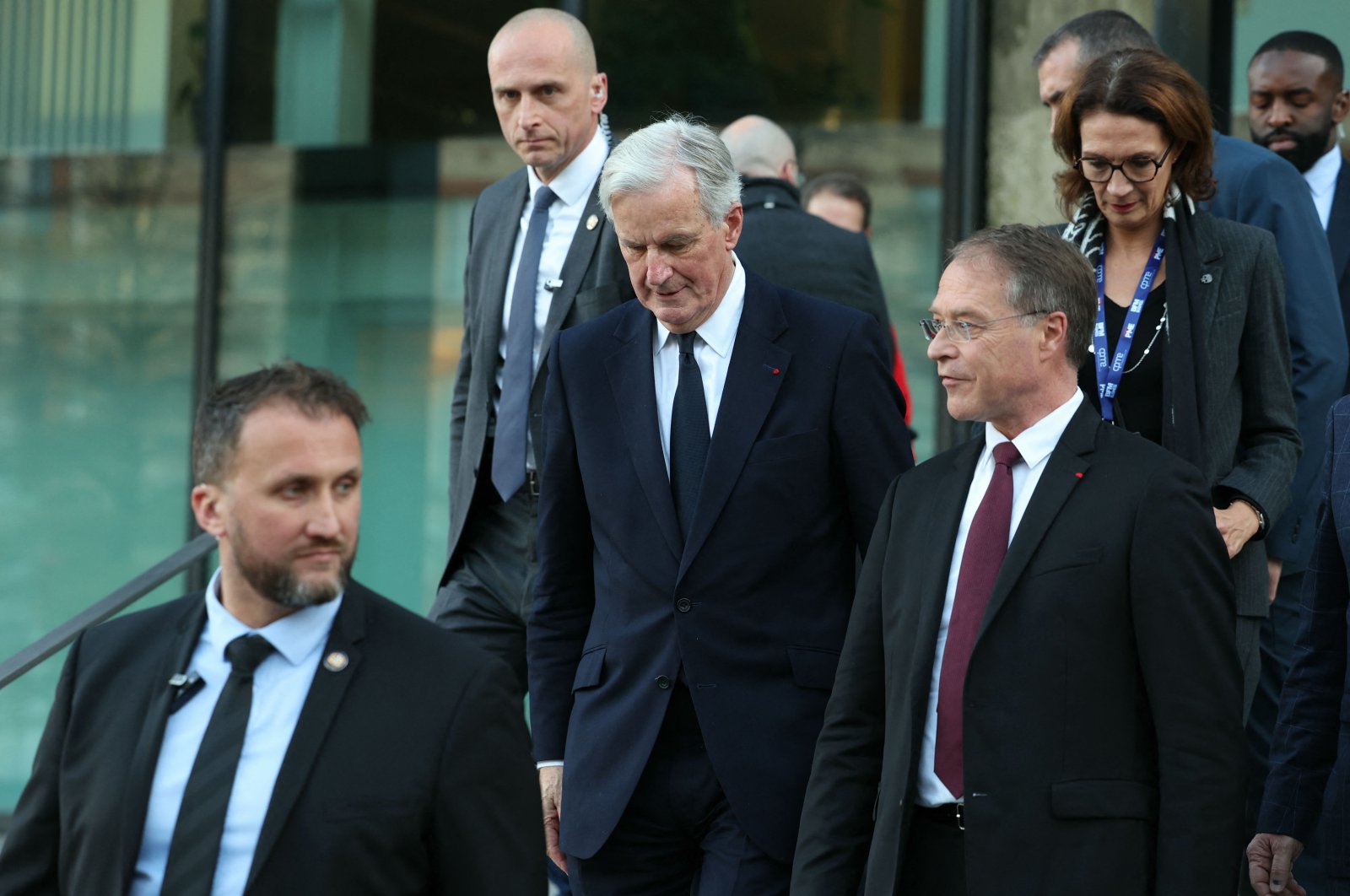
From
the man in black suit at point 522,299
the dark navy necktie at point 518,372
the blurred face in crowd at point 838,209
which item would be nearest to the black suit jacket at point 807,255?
the man in black suit at point 522,299

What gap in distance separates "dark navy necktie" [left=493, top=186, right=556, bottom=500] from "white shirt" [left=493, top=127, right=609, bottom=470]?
0.02 meters

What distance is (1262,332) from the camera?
4.31 m

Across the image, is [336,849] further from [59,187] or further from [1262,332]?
[59,187]

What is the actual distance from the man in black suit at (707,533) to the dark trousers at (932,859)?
1.34 ft

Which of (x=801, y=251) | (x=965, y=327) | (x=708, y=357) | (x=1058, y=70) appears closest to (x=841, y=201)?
(x=801, y=251)

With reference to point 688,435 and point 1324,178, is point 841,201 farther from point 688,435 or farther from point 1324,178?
point 688,435

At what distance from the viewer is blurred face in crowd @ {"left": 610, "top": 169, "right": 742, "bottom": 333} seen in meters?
3.99

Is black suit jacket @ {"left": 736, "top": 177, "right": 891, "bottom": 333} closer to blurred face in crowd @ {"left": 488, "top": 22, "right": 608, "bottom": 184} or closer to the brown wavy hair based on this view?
blurred face in crowd @ {"left": 488, "top": 22, "right": 608, "bottom": 184}

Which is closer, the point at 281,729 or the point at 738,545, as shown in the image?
the point at 281,729

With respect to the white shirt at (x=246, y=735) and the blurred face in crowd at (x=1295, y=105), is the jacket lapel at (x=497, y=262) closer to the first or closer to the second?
the white shirt at (x=246, y=735)

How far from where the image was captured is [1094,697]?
11.2 feet

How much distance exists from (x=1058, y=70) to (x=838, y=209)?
2.27 metres

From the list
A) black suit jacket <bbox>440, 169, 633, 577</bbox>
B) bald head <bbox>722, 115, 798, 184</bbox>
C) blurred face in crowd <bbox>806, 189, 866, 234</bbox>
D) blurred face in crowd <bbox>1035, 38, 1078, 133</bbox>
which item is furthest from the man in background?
black suit jacket <bbox>440, 169, 633, 577</bbox>

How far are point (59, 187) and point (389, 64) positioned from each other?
178 cm
